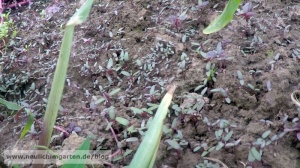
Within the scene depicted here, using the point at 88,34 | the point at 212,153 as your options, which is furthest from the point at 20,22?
the point at 212,153

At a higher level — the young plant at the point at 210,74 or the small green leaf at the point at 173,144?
the young plant at the point at 210,74

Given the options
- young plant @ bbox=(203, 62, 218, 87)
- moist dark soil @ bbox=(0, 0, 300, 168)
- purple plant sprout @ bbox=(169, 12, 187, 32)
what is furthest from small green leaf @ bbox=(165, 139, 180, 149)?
purple plant sprout @ bbox=(169, 12, 187, 32)

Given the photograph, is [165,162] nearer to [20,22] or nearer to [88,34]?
[88,34]

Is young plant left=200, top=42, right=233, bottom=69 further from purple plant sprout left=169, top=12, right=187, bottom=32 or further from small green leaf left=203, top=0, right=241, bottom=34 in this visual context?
small green leaf left=203, top=0, right=241, bottom=34

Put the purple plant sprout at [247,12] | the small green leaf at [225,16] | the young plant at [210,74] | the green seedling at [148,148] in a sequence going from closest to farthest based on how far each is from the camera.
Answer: the green seedling at [148,148]
the small green leaf at [225,16]
the young plant at [210,74]
the purple plant sprout at [247,12]

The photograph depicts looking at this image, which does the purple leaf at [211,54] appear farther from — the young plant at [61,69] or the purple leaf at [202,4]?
the young plant at [61,69]

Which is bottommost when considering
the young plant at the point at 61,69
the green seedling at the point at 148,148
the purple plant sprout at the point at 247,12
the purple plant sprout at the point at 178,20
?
the purple plant sprout at the point at 178,20

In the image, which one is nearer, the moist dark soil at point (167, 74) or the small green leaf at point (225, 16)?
the small green leaf at point (225, 16)

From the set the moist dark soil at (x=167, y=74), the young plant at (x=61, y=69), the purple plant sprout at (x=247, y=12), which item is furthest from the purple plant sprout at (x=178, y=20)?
the young plant at (x=61, y=69)
